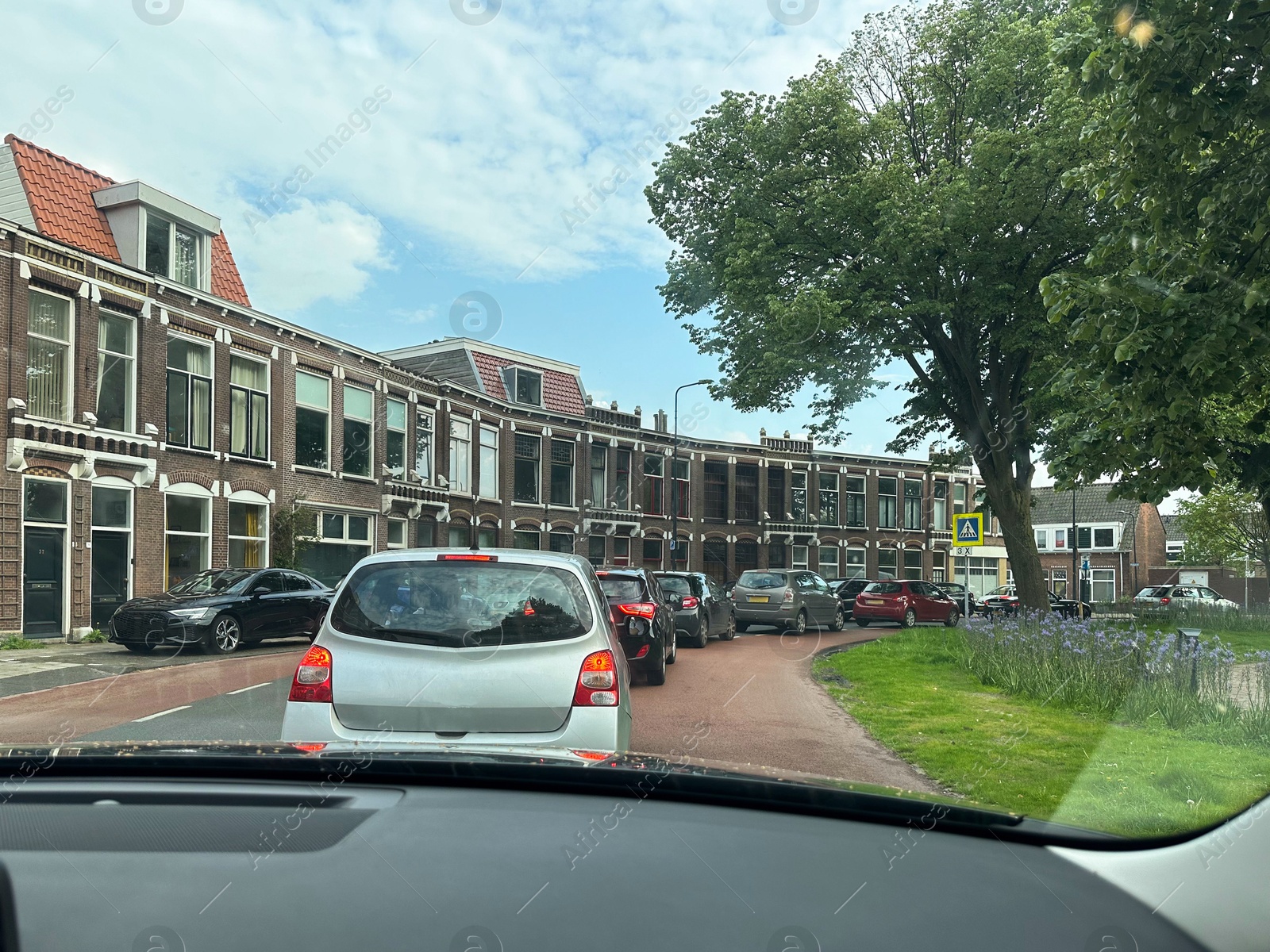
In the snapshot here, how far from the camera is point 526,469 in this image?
3822 cm

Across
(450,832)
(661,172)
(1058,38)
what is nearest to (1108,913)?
(450,832)

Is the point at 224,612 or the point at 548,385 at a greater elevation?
the point at 548,385

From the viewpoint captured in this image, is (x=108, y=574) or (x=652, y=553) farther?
(x=652, y=553)

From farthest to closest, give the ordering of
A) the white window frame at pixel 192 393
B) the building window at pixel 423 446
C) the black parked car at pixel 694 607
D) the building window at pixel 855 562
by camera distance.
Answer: the building window at pixel 855 562
the building window at pixel 423 446
the white window frame at pixel 192 393
the black parked car at pixel 694 607

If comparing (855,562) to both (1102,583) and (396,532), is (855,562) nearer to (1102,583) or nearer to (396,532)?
(1102,583)

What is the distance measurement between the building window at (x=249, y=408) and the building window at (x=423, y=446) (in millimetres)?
6777

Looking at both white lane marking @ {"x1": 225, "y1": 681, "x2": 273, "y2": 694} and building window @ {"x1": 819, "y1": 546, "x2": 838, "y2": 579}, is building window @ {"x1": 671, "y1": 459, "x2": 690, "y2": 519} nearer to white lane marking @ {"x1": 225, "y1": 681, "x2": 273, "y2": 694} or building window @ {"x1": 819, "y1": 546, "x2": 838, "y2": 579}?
building window @ {"x1": 819, "y1": 546, "x2": 838, "y2": 579}

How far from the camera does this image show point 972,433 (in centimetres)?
2244

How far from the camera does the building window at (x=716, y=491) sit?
47938mm

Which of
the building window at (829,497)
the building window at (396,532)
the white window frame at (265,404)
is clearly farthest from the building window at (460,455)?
the building window at (829,497)

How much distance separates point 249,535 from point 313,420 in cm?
392

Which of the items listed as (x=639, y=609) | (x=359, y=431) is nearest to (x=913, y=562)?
(x=359, y=431)

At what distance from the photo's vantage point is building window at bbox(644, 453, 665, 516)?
44344 millimetres

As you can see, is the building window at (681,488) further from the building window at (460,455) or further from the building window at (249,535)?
the building window at (249,535)
